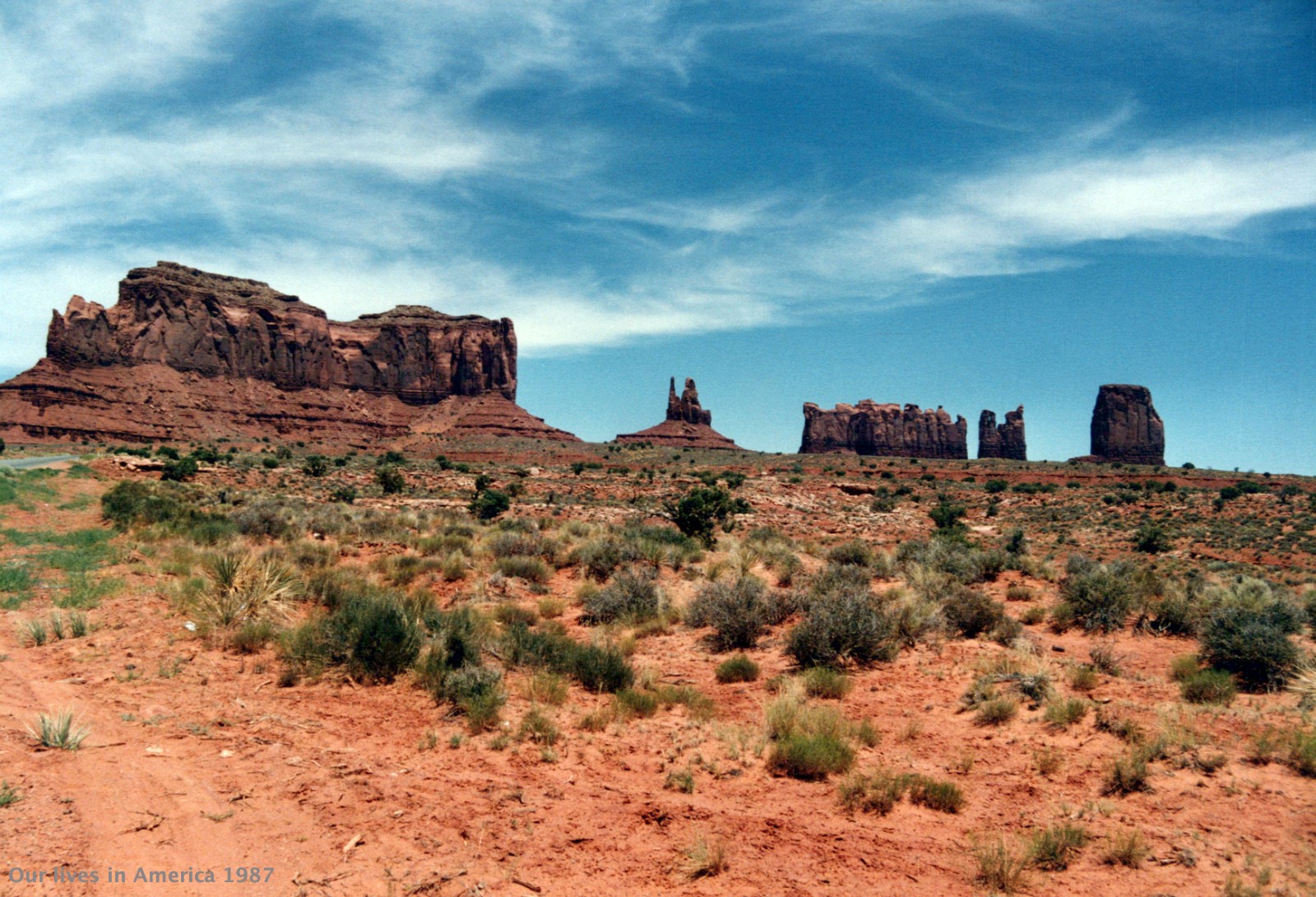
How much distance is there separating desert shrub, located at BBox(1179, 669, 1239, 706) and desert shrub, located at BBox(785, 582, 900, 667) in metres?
3.51

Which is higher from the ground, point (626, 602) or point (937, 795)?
point (626, 602)

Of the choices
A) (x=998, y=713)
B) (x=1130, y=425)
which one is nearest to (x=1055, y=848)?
(x=998, y=713)

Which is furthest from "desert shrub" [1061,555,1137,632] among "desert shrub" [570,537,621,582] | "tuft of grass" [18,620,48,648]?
"tuft of grass" [18,620,48,648]

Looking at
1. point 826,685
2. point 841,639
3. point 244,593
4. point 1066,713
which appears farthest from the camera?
point 244,593

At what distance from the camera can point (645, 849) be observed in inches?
218

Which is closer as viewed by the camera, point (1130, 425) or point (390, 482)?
point (390, 482)

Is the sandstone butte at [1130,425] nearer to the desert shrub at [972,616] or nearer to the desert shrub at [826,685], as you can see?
the desert shrub at [972,616]

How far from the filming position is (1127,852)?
530 cm

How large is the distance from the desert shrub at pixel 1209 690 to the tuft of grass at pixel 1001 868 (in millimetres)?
4869

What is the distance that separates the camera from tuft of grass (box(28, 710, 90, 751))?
20.3ft

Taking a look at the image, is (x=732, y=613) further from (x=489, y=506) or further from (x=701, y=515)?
(x=489, y=506)

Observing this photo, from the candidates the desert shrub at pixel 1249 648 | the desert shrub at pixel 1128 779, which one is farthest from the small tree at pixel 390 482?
the desert shrub at pixel 1128 779

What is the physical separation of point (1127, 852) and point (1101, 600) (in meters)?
8.46

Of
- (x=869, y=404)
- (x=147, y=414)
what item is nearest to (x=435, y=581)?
(x=147, y=414)
